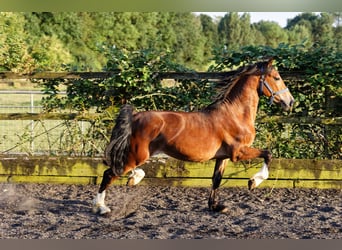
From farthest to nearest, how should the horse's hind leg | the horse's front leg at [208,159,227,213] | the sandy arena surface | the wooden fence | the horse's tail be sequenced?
the wooden fence
the horse's front leg at [208,159,227,213]
the horse's hind leg
the horse's tail
the sandy arena surface

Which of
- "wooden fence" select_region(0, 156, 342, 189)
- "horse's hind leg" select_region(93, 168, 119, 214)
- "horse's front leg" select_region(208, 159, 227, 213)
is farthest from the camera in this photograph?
"wooden fence" select_region(0, 156, 342, 189)

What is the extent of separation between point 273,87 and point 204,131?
0.86m

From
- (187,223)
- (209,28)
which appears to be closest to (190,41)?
(209,28)

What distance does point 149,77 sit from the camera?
6543mm

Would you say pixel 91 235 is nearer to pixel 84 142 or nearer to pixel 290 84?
pixel 84 142

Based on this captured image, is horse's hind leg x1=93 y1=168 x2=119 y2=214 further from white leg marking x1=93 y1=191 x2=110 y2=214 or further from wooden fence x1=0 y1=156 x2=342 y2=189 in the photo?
wooden fence x1=0 y1=156 x2=342 y2=189

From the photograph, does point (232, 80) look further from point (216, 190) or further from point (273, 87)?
point (216, 190)

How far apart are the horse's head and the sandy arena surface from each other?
117 centimetres

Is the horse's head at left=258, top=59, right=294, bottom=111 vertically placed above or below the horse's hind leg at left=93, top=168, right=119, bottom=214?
above

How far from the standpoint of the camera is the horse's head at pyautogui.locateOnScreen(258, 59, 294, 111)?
516cm

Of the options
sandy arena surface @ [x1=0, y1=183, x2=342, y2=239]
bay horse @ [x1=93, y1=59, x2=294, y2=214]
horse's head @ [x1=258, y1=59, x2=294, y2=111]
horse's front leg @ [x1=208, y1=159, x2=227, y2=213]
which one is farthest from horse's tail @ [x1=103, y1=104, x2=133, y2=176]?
horse's head @ [x1=258, y1=59, x2=294, y2=111]

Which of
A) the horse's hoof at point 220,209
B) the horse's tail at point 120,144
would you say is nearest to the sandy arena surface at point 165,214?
the horse's hoof at point 220,209

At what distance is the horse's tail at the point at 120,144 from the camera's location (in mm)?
5004

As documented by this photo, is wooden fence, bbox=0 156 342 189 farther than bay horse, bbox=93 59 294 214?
Yes
